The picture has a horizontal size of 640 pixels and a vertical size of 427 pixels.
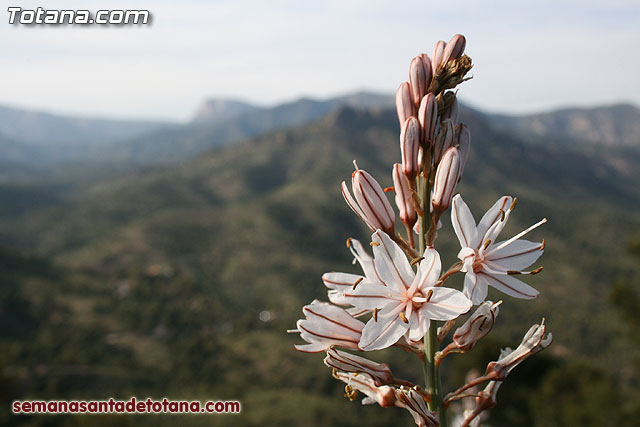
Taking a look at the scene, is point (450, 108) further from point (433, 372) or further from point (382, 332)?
point (433, 372)

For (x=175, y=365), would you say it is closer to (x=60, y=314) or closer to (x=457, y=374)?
(x=60, y=314)

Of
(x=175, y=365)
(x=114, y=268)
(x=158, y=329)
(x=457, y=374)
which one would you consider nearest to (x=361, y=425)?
(x=457, y=374)

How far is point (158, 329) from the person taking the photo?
97.6 m

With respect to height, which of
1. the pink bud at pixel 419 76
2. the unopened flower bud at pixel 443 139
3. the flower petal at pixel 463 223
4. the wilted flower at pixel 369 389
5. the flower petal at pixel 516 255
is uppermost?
the pink bud at pixel 419 76

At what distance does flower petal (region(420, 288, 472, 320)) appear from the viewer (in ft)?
9.64

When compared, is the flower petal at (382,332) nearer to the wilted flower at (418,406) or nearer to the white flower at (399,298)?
→ the white flower at (399,298)

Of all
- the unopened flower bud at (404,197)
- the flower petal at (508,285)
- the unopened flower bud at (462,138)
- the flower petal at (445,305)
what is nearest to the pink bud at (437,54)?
the unopened flower bud at (462,138)

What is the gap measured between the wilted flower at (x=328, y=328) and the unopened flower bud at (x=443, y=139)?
130 cm

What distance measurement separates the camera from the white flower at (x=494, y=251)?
3244mm

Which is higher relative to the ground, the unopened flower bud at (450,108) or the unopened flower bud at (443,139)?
the unopened flower bud at (450,108)

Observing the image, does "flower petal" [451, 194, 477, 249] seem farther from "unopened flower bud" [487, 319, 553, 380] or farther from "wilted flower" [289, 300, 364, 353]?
"wilted flower" [289, 300, 364, 353]

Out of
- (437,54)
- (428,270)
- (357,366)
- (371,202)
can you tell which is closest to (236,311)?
(357,366)

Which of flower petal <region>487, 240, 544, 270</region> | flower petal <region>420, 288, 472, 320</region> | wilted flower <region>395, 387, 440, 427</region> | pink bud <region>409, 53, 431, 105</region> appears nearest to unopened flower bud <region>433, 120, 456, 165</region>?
pink bud <region>409, 53, 431, 105</region>

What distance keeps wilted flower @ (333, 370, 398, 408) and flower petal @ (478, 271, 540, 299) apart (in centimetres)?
96
